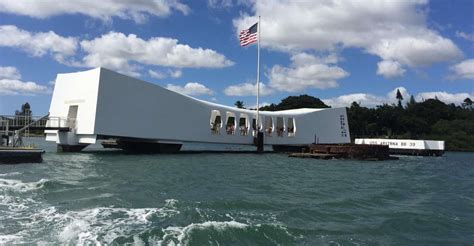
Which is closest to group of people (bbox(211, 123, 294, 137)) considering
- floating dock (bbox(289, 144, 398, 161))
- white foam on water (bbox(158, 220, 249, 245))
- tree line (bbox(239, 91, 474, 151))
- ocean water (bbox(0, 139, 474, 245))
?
floating dock (bbox(289, 144, 398, 161))

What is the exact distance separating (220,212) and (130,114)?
91.5 ft

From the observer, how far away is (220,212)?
11234 millimetres

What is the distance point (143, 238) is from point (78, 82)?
107ft

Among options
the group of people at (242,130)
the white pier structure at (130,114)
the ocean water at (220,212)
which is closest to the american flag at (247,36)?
the white pier structure at (130,114)

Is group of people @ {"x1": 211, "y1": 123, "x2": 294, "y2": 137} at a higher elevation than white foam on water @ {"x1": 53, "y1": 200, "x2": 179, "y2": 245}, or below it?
higher

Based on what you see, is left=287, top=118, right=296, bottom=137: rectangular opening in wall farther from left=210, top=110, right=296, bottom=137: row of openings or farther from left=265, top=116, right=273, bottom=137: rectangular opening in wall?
left=265, top=116, right=273, bottom=137: rectangular opening in wall

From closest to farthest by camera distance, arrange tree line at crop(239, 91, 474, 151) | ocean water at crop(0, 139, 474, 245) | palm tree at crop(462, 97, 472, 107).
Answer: ocean water at crop(0, 139, 474, 245) → tree line at crop(239, 91, 474, 151) → palm tree at crop(462, 97, 472, 107)

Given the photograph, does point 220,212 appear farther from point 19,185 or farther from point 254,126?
point 254,126

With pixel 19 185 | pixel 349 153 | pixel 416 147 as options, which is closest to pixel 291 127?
pixel 349 153

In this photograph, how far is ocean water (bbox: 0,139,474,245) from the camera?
8945 mm

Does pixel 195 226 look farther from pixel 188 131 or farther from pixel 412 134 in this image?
pixel 412 134

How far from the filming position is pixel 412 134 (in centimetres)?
10562

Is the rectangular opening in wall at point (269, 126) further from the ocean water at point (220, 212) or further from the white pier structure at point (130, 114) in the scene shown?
the ocean water at point (220, 212)

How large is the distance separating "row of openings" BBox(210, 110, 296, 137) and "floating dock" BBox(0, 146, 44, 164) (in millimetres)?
22808
